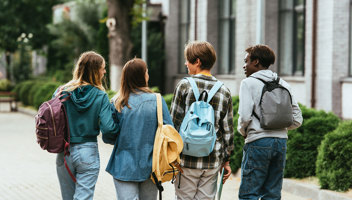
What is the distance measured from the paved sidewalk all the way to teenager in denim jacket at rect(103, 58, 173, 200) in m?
2.96

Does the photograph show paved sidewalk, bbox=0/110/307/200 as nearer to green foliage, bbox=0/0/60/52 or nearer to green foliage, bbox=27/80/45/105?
green foliage, bbox=27/80/45/105

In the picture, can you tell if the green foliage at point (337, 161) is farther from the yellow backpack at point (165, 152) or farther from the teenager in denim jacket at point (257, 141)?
the yellow backpack at point (165, 152)

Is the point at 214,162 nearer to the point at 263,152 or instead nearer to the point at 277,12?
the point at 263,152

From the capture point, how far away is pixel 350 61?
549 inches

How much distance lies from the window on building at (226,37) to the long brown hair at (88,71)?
1613 centimetres

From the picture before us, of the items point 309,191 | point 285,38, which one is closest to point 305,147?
point 309,191

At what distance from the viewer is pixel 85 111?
4.71m

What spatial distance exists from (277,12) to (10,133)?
29.1 ft

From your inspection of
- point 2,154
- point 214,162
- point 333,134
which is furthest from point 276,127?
point 2,154

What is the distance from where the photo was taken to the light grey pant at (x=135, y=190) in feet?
14.4

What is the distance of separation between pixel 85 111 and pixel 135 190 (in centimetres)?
81

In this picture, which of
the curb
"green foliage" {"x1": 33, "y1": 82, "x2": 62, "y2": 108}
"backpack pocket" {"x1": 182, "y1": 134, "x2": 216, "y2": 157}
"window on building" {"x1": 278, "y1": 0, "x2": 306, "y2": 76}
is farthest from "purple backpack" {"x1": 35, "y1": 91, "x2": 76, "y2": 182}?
"green foliage" {"x1": 33, "y1": 82, "x2": 62, "y2": 108}

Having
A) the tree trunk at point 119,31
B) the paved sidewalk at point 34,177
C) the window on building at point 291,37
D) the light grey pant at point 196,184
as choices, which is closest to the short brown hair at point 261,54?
the light grey pant at point 196,184

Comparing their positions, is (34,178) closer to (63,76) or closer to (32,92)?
(32,92)
